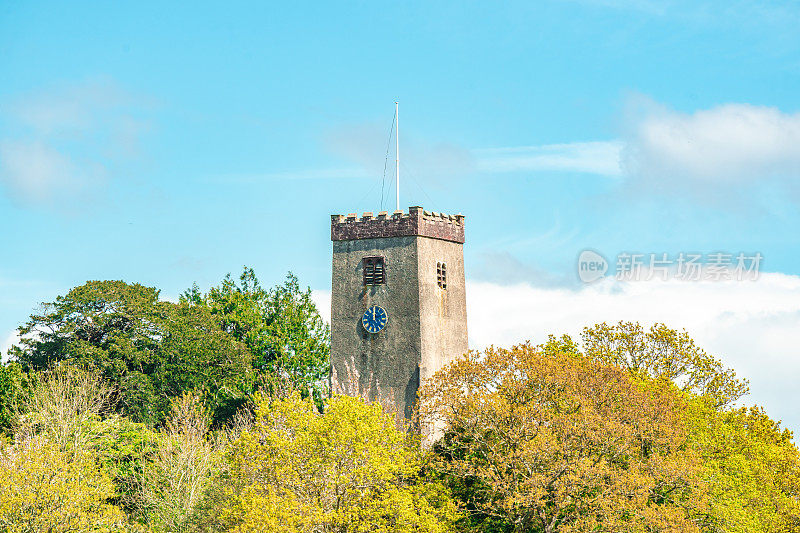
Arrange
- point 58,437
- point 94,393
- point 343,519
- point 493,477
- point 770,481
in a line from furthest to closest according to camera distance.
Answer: point 94,393
point 58,437
point 770,481
point 493,477
point 343,519

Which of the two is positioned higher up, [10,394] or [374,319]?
[374,319]


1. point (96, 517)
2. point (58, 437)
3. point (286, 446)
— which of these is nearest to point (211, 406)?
point (58, 437)

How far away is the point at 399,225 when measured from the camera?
5666cm

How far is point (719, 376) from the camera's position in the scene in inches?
2277

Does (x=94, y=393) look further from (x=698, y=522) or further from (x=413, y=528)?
(x=698, y=522)

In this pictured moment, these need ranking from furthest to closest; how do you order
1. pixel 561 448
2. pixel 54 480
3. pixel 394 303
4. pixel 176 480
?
pixel 394 303, pixel 176 480, pixel 54 480, pixel 561 448

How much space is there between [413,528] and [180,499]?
39.1 feet

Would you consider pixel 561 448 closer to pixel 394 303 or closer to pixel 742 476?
pixel 742 476

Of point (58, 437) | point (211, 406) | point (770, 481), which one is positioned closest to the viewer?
point (770, 481)

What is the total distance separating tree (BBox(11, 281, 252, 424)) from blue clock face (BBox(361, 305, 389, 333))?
47.3ft

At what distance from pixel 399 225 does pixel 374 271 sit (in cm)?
256

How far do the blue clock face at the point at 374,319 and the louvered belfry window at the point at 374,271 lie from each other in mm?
1284

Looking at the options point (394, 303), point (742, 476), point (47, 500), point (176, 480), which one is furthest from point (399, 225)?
point (47, 500)

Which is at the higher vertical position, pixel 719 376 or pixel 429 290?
pixel 429 290
